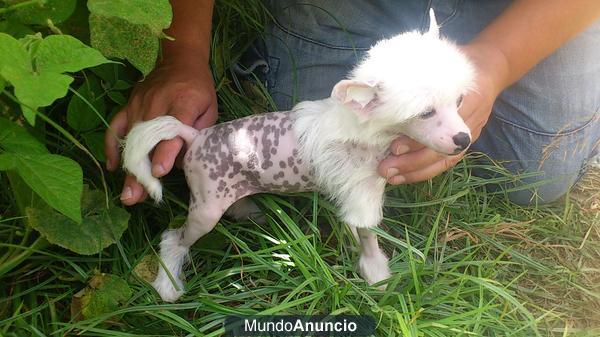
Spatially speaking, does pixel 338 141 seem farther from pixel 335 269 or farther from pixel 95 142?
pixel 95 142

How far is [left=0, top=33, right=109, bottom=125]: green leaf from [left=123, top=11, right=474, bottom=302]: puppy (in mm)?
390

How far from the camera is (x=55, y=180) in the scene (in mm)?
1015

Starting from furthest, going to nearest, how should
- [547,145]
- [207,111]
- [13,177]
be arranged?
1. [547,145]
2. [207,111]
3. [13,177]

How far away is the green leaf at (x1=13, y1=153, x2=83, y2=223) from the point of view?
100cm

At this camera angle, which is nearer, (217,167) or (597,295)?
(217,167)

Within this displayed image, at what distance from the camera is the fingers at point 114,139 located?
138cm

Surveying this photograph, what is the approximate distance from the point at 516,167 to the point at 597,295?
18.0 inches

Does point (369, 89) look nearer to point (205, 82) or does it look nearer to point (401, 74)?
point (401, 74)

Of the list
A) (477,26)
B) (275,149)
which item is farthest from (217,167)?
(477,26)

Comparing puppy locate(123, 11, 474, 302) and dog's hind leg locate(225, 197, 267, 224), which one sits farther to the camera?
dog's hind leg locate(225, 197, 267, 224)

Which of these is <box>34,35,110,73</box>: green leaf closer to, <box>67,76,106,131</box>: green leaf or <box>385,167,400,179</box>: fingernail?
<box>67,76,106,131</box>: green leaf

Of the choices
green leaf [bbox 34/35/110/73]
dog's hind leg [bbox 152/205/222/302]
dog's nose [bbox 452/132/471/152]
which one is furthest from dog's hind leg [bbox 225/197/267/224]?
green leaf [bbox 34/35/110/73]

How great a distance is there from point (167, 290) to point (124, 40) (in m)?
0.60

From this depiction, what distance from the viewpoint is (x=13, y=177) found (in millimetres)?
1255
